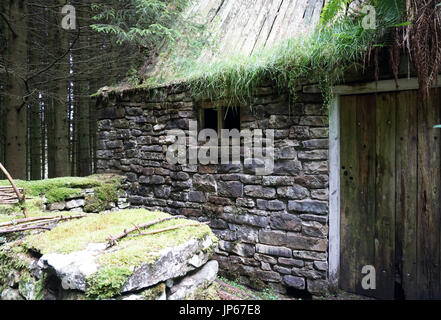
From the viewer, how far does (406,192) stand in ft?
9.78

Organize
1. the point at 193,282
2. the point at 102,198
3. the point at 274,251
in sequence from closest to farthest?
the point at 193,282 → the point at 274,251 → the point at 102,198

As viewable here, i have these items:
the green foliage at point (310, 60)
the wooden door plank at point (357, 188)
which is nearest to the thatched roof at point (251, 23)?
the green foliage at point (310, 60)

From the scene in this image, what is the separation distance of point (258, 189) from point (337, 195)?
3.01 feet

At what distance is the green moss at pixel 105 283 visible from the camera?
1.20 m

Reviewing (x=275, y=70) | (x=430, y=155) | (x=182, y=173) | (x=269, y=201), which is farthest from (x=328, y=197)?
(x=182, y=173)

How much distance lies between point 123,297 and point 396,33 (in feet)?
9.81

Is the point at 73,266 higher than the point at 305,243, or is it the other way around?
the point at 73,266

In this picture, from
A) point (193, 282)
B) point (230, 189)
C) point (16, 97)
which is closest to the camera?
point (193, 282)

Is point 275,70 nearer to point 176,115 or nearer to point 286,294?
point 176,115

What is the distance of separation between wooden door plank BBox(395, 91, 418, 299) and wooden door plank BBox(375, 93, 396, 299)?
0.05 meters

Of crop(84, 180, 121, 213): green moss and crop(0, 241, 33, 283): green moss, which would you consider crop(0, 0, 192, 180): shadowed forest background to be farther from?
crop(0, 241, 33, 283): green moss

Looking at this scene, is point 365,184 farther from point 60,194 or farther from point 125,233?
point 60,194

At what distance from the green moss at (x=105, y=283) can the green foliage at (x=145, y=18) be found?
164 inches

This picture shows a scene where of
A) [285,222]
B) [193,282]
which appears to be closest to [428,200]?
[285,222]
